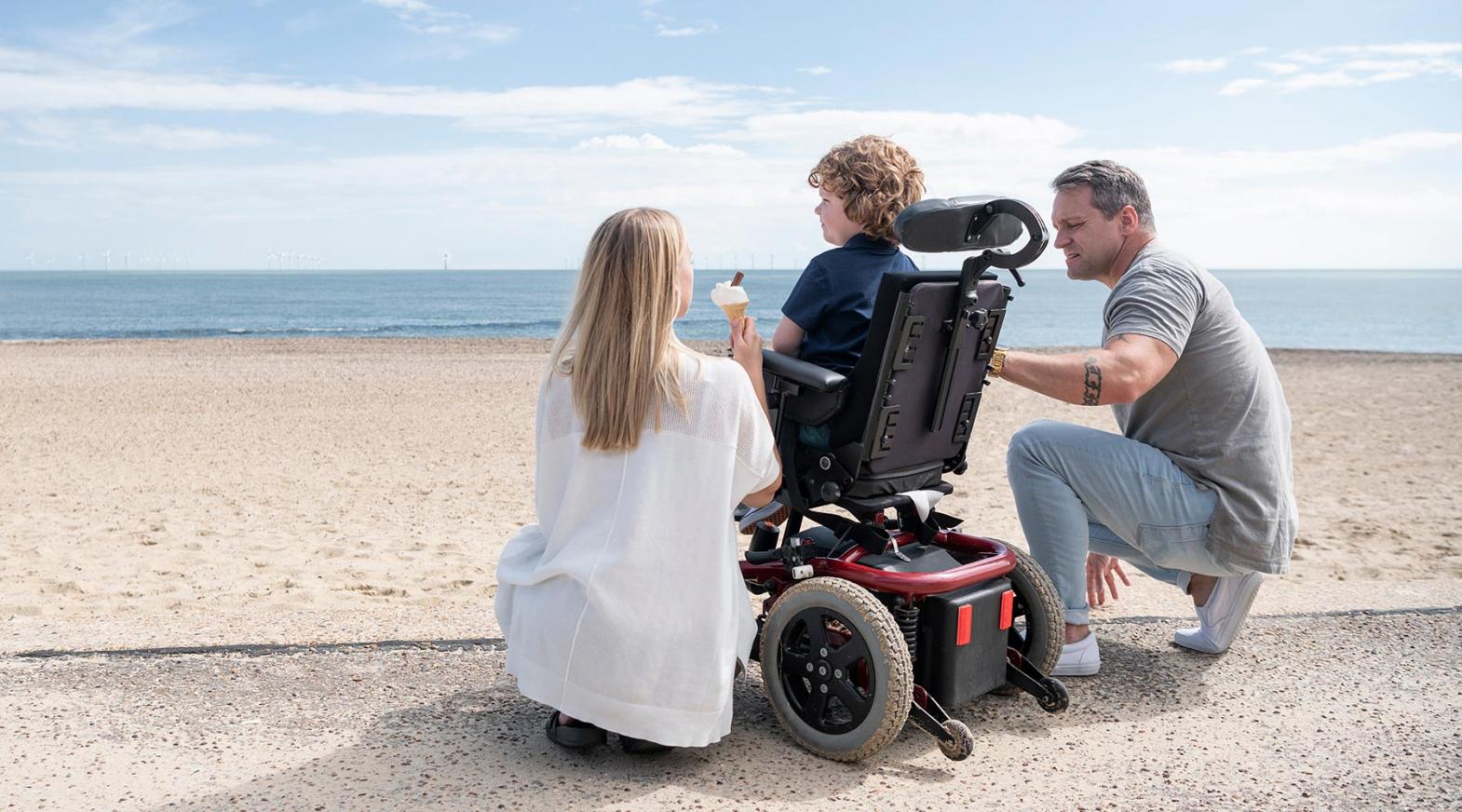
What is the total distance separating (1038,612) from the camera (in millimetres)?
3541

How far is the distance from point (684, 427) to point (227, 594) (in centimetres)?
318

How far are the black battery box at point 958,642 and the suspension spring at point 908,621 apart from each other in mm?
33

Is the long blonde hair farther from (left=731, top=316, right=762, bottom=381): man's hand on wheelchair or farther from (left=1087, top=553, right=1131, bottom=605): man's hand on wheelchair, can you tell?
(left=1087, top=553, right=1131, bottom=605): man's hand on wheelchair

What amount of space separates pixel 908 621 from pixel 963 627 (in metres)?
0.15

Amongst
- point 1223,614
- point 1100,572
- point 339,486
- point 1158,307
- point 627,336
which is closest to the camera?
point 627,336

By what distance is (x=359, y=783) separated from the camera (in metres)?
3.01

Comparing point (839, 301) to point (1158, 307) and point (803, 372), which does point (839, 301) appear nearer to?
point (803, 372)

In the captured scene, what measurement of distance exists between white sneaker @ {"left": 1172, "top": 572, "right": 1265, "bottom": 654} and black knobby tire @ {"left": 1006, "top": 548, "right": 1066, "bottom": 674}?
0.83 m

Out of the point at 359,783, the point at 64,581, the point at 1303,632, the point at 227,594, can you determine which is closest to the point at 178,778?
the point at 359,783

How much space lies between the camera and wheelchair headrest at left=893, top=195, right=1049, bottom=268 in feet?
10.3

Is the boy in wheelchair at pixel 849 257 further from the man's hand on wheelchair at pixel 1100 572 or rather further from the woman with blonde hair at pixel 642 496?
the man's hand on wheelchair at pixel 1100 572

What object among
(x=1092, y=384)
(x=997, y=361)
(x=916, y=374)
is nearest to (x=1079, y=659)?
(x=1092, y=384)

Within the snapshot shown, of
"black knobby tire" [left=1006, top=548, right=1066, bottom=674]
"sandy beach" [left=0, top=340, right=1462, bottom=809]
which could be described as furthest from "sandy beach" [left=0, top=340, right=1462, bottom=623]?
"black knobby tire" [left=1006, top=548, right=1066, bottom=674]

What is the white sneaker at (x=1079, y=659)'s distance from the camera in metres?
3.84
